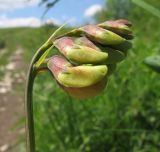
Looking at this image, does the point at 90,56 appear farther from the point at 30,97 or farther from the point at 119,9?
the point at 119,9

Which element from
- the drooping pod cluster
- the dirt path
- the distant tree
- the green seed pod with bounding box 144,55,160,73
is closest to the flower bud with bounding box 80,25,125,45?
the drooping pod cluster

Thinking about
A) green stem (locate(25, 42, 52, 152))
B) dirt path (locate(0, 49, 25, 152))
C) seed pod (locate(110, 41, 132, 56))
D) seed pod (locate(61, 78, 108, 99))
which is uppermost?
seed pod (locate(110, 41, 132, 56))

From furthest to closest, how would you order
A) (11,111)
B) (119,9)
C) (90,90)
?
(119,9)
(11,111)
(90,90)

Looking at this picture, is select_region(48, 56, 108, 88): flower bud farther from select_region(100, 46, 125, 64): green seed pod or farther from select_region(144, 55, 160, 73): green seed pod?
select_region(144, 55, 160, 73): green seed pod

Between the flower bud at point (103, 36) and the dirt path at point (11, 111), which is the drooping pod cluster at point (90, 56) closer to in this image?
the flower bud at point (103, 36)

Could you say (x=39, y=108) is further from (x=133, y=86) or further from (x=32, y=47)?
(x=32, y=47)

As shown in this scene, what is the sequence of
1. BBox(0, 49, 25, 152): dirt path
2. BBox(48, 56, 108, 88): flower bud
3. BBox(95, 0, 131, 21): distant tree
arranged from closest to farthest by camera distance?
1. BBox(48, 56, 108, 88): flower bud
2. BBox(0, 49, 25, 152): dirt path
3. BBox(95, 0, 131, 21): distant tree

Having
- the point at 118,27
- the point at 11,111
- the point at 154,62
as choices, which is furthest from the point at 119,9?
the point at 118,27

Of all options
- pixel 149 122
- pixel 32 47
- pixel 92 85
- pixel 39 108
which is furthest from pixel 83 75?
pixel 32 47
